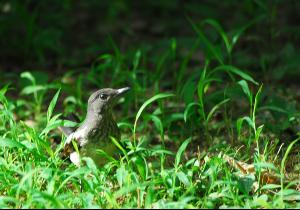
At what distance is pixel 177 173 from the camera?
192 inches

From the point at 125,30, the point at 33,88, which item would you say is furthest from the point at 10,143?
the point at 125,30

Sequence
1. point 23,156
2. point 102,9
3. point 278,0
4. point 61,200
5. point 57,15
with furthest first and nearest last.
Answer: point 102,9, point 57,15, point 278,0, point 23,156, point 61,200

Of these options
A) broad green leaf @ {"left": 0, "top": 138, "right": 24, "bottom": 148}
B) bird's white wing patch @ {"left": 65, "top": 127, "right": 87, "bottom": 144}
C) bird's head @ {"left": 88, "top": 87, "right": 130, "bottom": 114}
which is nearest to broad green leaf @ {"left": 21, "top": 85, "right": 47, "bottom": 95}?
bird's head @ {"left": 88, "top": 87, "right": 130, "bottom": 114}

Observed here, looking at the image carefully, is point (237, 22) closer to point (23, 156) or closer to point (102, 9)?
point (102, 9)

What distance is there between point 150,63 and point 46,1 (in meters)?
1.81

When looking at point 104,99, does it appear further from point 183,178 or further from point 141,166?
point 183,178

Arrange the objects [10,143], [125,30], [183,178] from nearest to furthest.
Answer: [183,178] → [10,143] → [125,30]

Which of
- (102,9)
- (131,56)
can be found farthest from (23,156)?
(102,9)

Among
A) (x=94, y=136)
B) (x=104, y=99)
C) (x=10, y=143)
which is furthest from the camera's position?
(x=104, y=99)

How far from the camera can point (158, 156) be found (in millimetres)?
5879

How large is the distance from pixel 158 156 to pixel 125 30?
3182 mm

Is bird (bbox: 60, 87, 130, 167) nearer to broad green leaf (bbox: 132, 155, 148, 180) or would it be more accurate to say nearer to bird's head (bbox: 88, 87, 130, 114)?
bird's head (bbox: 88, 87, 130, 114)

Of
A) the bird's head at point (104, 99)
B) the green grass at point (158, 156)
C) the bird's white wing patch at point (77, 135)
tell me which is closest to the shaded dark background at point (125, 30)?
the green grass at point (158, 156)

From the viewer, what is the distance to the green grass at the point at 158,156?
474cm
